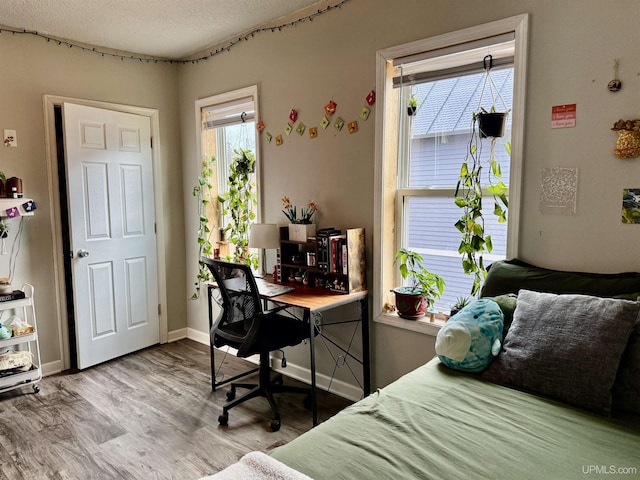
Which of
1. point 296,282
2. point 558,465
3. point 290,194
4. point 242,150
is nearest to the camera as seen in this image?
point 558,465

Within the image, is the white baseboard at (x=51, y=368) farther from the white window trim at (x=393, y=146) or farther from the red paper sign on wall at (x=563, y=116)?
the red paper sign on wall at (x=563, y=116)

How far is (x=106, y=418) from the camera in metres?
2.70

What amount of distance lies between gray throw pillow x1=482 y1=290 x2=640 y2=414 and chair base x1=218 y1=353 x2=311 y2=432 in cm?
141

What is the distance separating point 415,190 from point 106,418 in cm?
232

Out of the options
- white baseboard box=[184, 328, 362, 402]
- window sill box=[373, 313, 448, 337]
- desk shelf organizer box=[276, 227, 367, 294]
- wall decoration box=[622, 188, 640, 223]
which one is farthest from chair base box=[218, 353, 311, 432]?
wall decoration box=[622, 188, 640, 223]

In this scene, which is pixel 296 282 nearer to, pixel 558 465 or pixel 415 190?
pixel 415 190

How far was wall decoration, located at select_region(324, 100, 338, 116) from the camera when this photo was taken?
2828 mm

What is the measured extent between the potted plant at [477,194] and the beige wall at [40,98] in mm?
2729

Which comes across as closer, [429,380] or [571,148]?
[429,380]

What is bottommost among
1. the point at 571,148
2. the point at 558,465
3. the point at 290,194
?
the point at 558,465

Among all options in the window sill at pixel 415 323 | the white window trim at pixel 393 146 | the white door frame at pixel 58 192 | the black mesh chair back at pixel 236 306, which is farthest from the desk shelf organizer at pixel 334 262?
the white door frame at pixel 58 192

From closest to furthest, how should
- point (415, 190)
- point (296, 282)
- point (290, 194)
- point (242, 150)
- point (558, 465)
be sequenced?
point (558, 465), point (415, 190), point (296, 282), point (290, 194), point (242, 150)

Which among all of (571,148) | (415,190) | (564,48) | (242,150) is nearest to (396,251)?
(415,190)

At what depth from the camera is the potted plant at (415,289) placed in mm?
2562
